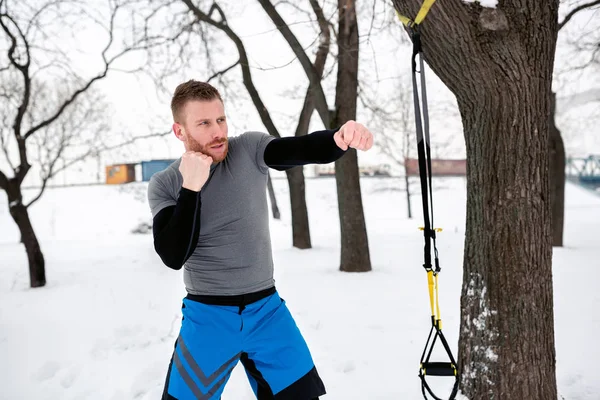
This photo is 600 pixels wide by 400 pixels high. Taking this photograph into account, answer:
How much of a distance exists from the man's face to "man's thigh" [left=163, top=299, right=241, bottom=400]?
68 cm

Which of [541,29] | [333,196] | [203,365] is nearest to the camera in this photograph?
[203,365]

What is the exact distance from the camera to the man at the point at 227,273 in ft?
6.54

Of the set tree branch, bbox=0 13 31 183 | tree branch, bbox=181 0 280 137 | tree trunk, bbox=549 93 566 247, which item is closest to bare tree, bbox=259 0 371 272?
tree branch, bbox=181 0 280 137

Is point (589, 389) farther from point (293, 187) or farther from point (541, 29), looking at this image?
point (293, 187)

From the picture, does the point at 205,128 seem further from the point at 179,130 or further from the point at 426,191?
the point at 426,191

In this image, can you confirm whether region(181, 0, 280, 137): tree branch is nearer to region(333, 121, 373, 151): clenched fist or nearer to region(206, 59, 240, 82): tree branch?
region(206, 59, 240, 82): tree branch

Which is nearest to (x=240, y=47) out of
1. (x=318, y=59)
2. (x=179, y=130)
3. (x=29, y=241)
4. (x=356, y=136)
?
(x=318, y=59)

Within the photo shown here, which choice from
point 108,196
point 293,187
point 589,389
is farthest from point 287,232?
point 108,196

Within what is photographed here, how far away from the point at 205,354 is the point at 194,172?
30.4 inches

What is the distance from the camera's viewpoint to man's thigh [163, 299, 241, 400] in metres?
1.97

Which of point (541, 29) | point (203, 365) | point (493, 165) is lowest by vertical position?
point (203, 365)

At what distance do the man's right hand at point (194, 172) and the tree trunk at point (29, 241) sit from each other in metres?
7.39

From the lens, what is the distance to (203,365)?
1.98m

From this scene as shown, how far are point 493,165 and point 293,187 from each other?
8106 millimetres
